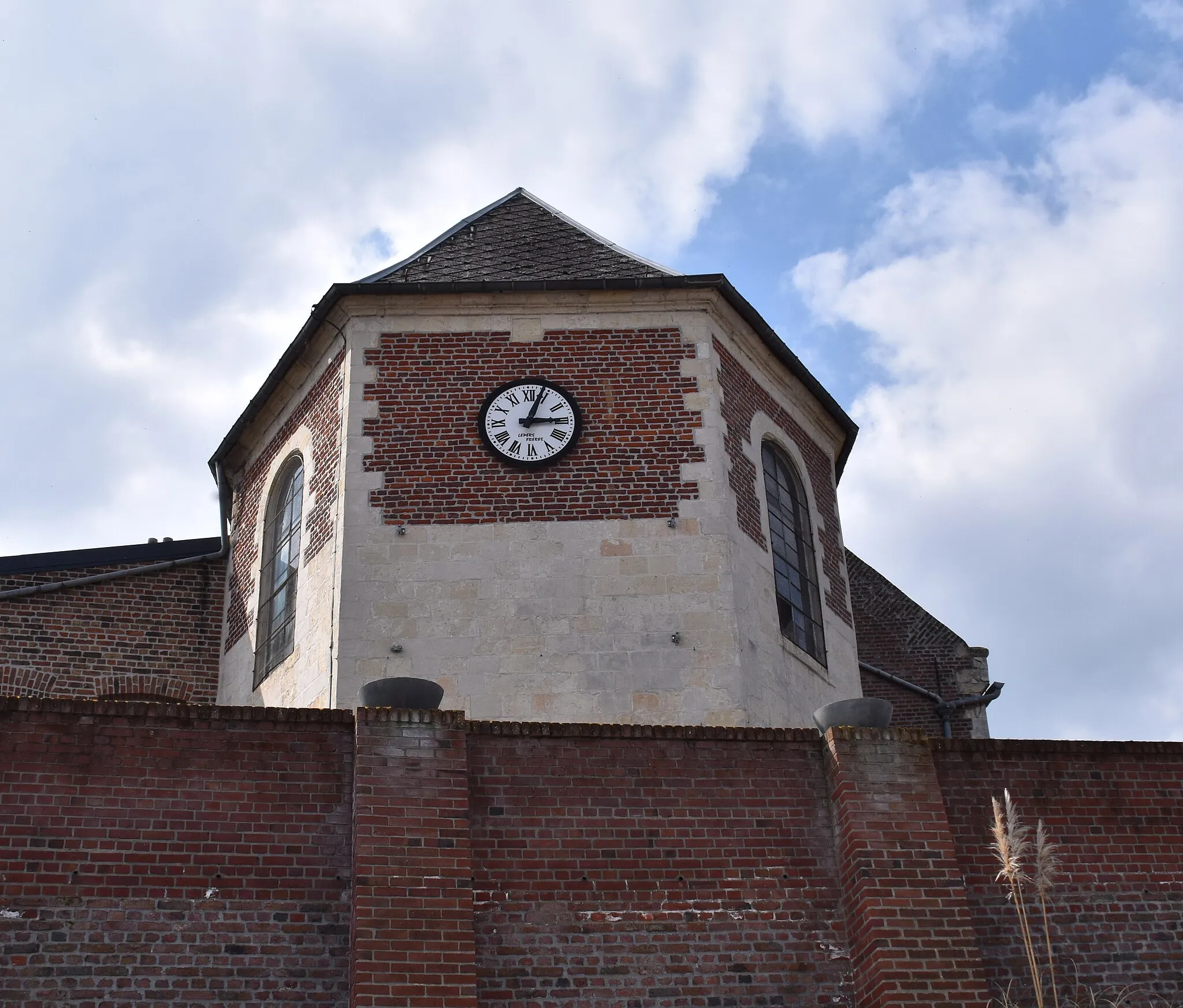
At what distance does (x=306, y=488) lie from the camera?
15484mm

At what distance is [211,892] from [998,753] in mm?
5141

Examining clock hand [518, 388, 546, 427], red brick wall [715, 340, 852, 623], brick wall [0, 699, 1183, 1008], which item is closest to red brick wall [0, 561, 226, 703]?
clock hand [518, 388, 546, 427]

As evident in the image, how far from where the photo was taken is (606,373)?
15211 millimetres

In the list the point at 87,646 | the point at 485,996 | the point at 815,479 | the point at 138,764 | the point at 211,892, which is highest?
the point at 815,479

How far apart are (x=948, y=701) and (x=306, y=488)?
8.89 metres

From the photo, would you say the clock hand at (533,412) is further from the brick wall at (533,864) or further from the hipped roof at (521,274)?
the brick wall at (533,864)

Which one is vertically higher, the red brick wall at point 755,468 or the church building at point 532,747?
the red brick wall at point 755,468

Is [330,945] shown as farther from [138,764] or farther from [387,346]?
[387,346]

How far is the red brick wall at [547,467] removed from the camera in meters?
14.4

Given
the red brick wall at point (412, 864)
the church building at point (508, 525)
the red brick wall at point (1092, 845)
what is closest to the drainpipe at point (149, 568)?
the church building at point (508, 525)

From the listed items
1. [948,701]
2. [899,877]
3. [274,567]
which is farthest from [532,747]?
[948,701]

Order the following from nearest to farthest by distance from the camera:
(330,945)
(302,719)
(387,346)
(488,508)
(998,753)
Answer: (330,945)
(302,719)
(998,753)
(488,508)
(387,346)

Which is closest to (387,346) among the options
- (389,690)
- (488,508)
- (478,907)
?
(488,508)

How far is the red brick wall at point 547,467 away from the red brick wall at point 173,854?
15.5ft
